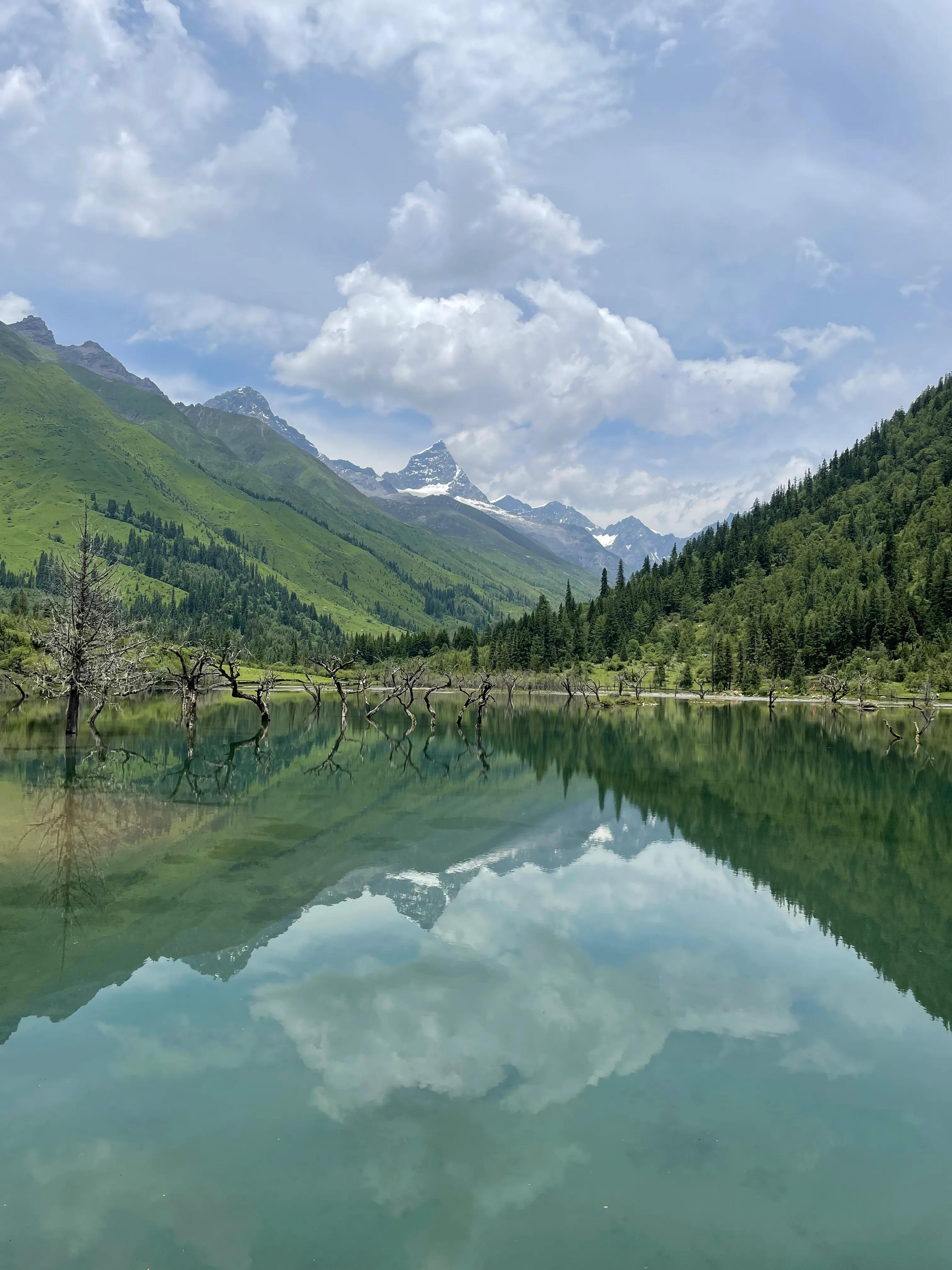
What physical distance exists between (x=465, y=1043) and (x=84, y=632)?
155 feet

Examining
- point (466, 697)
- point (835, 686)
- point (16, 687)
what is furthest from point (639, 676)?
point (16, 687)

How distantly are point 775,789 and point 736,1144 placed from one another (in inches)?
1403

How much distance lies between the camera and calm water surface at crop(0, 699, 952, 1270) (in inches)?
345

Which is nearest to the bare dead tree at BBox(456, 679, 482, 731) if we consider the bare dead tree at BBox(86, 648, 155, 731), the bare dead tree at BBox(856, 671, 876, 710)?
the bare dead tree at BBox(86, 648, 155, 731)

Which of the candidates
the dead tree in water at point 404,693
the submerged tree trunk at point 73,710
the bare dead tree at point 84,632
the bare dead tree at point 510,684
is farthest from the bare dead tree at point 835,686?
the submerged tree trunk at point 73,710

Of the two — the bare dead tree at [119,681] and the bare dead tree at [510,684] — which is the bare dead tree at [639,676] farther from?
the bare dead tree at [119,681]

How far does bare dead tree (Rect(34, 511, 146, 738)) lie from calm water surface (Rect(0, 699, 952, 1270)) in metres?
21.5

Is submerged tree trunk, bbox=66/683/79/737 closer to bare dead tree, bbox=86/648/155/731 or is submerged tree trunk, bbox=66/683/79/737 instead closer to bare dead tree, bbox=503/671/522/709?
bare dead tree, bbox=86/648/155/731

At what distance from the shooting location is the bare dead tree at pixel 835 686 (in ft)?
472

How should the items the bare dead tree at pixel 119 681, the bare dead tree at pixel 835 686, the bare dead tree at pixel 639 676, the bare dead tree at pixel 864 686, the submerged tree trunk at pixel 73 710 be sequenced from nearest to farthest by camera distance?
1. the submerged tree trunk at pixel 73 710
2. the bare dead tree at pixel 119 681
3. the bare dead tree at pixel 835 686
4. the bare dead tree at pixel 864 686
5. the bare dead tree at pixel 639 676

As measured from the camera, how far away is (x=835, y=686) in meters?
146

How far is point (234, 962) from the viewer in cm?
1648

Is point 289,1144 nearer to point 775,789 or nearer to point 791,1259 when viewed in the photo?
point 791,1259

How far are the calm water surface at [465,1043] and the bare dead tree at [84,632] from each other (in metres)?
21.5
